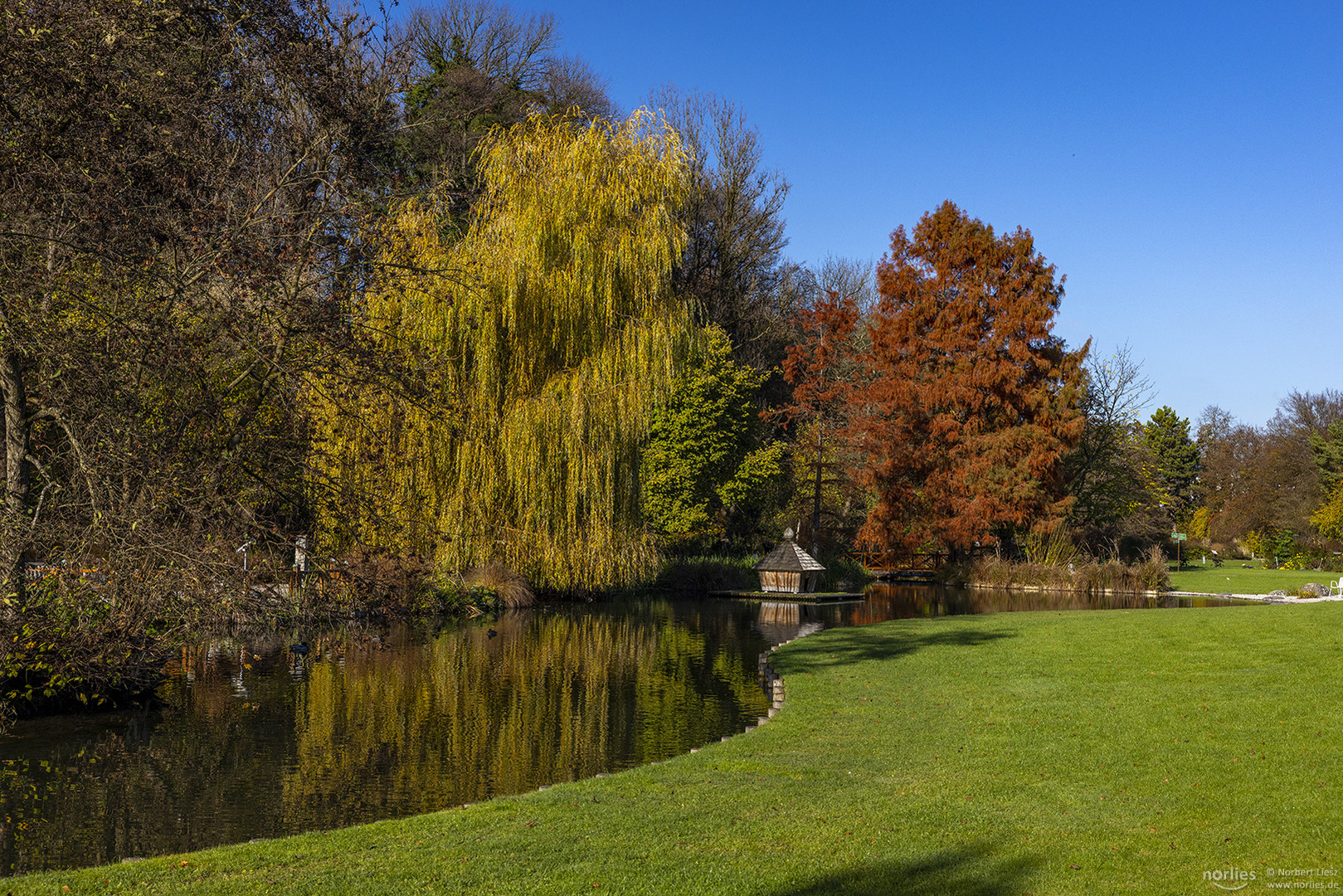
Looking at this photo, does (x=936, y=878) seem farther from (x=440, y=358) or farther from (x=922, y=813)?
(x=440, y=358)

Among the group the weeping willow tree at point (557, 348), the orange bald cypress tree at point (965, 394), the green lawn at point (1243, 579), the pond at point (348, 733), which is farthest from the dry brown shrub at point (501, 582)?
the green lawn at point (1243, 579)

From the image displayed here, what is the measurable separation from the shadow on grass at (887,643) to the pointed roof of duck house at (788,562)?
28.7 feet

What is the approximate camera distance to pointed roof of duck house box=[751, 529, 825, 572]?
28281 mm

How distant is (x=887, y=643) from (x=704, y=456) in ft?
48.3

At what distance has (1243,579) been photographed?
3447 cm

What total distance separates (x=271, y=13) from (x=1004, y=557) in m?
33.9

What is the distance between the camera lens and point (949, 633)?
730 inches

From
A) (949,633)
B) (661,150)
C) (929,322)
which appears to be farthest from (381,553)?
(929,322)

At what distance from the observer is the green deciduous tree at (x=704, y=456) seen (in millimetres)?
31000

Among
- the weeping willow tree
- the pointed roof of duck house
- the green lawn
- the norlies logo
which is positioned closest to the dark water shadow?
the weeping willow tree

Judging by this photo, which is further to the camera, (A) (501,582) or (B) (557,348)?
(A) (501,582)

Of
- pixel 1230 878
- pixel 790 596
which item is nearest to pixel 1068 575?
pixel 790 596

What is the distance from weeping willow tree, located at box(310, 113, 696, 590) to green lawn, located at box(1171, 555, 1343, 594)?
63.6ft

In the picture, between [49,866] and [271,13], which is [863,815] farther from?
[271,13]
